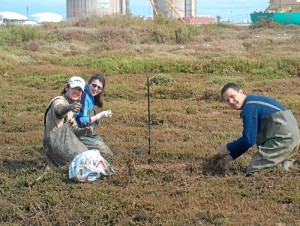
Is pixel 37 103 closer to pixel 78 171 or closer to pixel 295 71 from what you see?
pixel 78 171

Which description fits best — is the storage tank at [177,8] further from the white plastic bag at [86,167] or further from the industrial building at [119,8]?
the white plastic bag at [86,167]

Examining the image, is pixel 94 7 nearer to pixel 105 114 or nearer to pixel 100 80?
pixel 100 80

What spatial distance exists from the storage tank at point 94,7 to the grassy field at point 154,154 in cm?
3245

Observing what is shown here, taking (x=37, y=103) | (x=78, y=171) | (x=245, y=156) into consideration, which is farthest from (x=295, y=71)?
(x=78, y=171)

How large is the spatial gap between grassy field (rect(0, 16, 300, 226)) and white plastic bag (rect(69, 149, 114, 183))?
0.09 metres

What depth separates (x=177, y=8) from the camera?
56.2 m

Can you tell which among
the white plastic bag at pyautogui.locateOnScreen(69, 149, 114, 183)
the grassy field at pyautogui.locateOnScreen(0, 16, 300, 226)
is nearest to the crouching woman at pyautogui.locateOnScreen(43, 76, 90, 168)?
the grassy field at pyautogui.locateOnScreen(0, 16, 300, 226)

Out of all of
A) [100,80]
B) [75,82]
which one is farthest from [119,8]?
[75,82]

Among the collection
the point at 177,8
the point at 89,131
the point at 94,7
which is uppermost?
the point at 177,8

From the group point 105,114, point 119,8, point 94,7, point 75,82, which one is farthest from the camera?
point 119,8

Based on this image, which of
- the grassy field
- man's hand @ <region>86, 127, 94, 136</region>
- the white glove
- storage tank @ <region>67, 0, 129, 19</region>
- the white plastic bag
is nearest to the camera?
the grassy field

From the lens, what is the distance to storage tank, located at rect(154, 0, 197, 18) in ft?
178

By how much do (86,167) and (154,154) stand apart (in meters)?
1.46

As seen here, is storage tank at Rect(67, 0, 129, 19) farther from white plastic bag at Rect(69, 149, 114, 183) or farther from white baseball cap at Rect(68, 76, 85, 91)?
white plastic bag at Rect(69, 149, 114, 183)
